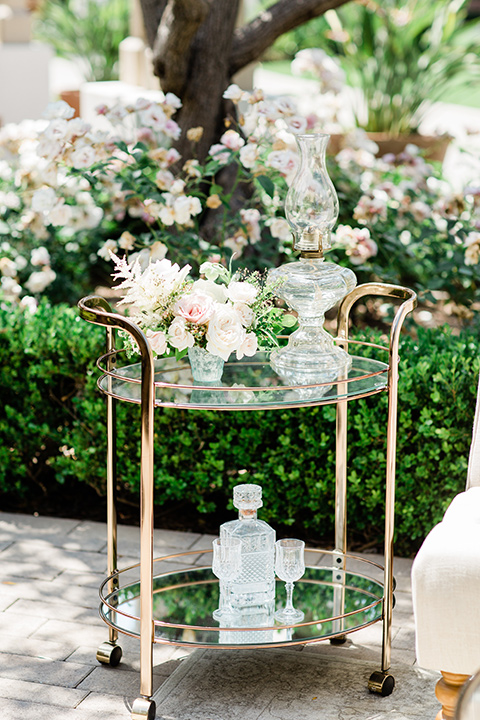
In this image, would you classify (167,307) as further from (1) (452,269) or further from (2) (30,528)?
(1) (452,269)

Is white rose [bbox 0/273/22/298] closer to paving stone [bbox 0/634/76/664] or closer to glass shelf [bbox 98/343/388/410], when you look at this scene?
glass shelf [bbox 98/343/388/410]

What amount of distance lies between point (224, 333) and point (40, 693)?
45.1 inches

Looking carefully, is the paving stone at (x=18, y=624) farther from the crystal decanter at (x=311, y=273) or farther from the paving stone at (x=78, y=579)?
the crystal decanter at (x=311, y=273)

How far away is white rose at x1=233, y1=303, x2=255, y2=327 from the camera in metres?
2.64

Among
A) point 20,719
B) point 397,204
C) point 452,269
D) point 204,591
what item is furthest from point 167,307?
point 397,204

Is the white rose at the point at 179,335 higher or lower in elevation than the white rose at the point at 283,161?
lower

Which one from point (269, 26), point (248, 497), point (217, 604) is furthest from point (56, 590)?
point (269, 26)

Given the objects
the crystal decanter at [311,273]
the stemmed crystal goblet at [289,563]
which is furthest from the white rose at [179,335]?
the stemmed crystal goblet at [289,563]

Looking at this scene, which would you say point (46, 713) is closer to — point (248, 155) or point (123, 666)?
point (123, 666)

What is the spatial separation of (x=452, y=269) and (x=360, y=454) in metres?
1.40

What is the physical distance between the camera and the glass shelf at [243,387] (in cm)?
258

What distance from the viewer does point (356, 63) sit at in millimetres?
9086

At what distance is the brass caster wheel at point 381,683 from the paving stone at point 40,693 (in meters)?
0.80

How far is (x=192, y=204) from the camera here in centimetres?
396
